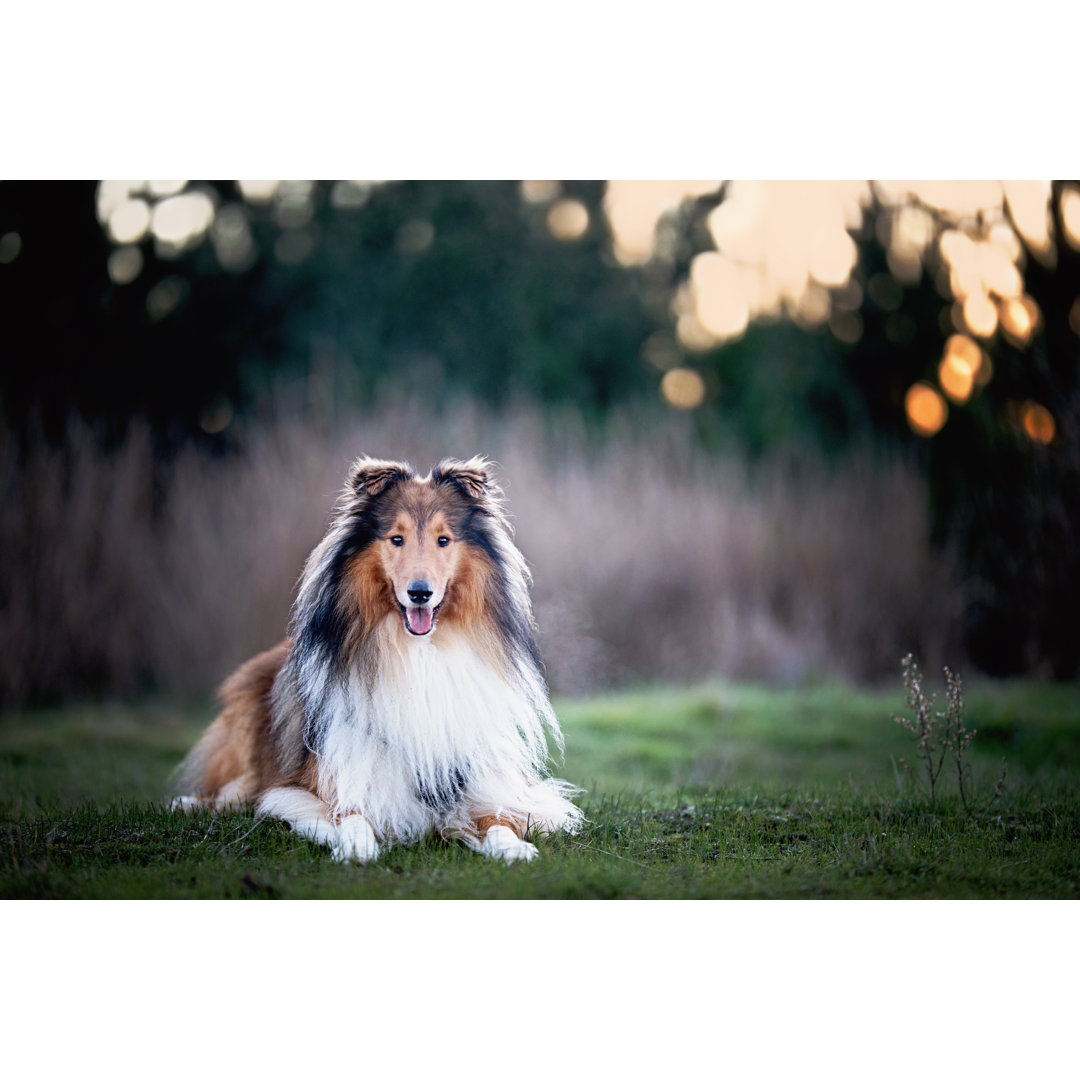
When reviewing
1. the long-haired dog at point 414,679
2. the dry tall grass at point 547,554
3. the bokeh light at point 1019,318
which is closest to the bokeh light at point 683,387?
the dry tall grass at point 547,554

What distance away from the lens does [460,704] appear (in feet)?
13.9

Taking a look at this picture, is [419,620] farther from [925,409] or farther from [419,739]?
[925,409]

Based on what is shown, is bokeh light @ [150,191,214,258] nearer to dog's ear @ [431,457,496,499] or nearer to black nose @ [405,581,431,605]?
dog's ear @ [431,457,496,499]

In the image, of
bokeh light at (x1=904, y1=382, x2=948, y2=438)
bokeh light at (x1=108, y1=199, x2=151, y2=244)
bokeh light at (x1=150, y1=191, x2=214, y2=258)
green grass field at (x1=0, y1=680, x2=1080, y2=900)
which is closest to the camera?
green grass field at (x1=0, y1=680, x2=1080, y2=900)

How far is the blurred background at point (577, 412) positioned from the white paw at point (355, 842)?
4.02 meters

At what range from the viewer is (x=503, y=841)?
405cm

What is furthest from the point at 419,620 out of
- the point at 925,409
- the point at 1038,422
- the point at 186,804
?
the point at 925,409

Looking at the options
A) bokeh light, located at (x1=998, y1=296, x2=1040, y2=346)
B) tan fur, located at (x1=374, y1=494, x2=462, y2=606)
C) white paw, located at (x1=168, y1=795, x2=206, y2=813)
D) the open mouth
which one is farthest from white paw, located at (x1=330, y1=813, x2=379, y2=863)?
bokeh light, located at (x1=998, y1=296, x2=1040, y2=346)

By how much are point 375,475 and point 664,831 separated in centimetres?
201

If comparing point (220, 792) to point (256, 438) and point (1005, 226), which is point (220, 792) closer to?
point (256, 438)

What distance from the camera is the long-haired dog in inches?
164

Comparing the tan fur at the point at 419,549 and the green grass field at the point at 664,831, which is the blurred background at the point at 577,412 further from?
the tan fur at the point at 419,549

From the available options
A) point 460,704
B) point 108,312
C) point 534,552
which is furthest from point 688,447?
point 460,704

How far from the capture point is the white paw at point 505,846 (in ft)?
13.0
